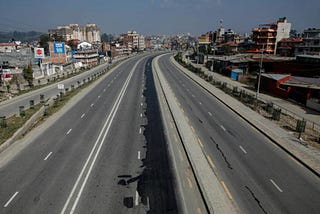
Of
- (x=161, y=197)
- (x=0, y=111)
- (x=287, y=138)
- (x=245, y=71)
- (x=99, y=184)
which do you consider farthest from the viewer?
(x=245, y=71)

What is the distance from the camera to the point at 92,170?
1831cm

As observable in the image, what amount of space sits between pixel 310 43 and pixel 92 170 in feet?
356

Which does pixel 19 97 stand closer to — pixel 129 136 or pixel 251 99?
pixel 129 136

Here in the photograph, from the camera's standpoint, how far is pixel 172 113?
108 feet

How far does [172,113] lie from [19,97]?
103 ft

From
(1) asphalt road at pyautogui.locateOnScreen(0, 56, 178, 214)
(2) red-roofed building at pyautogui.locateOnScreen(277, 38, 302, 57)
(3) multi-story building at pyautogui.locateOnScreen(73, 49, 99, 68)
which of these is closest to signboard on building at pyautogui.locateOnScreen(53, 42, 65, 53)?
(3) multi-story building at pyautogui.locateOnScreen(73, 49, 99, 68)

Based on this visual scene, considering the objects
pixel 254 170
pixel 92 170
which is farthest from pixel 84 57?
pixel 254 170

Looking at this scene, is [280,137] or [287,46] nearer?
[280,137]

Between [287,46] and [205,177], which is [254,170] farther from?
[287,46]

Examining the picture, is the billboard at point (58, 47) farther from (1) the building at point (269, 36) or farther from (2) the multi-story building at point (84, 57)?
(1) the building at point (269, 36)

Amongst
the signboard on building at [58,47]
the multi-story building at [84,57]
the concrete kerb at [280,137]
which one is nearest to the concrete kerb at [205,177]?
the concrete kerb at [280,137]

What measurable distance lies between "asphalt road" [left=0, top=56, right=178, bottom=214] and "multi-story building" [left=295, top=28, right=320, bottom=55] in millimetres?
95027

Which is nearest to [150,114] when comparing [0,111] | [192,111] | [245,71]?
[192,111]

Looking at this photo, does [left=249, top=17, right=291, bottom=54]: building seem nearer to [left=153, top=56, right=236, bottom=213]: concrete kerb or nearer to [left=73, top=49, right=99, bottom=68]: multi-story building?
[left=73, top=49, right=99, bottom=68]: multi-story building
